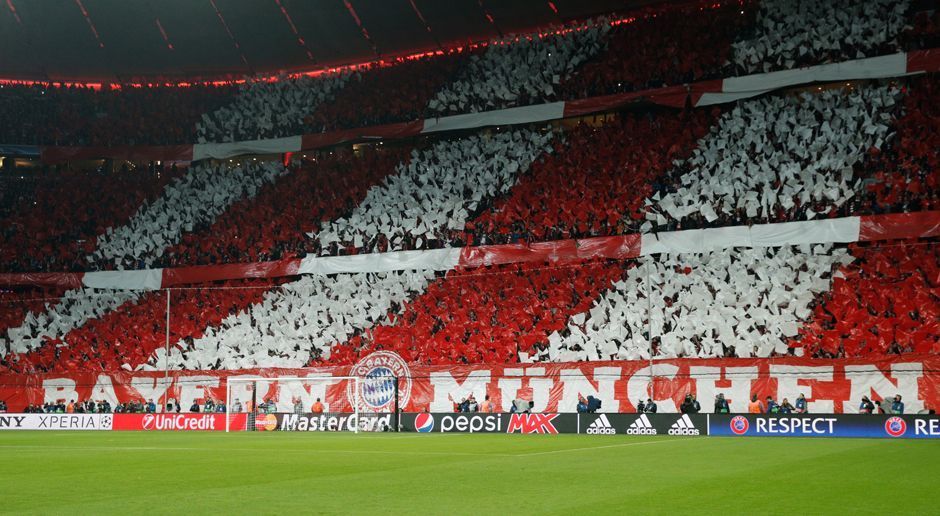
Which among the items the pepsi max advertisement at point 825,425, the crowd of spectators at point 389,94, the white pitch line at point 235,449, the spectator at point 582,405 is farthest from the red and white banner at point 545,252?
the white pitch line at point 235,449

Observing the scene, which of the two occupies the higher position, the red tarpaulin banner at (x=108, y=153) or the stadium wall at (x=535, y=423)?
the red tarpaulin banner at (x=108, y=153)

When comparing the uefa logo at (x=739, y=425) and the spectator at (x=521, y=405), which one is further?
the spectator at (x=521, y=405)

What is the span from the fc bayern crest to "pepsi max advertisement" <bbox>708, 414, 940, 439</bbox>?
1071 cm

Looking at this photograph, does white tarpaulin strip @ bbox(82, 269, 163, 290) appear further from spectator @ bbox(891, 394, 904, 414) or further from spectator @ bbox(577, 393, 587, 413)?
spectator @ bbox(891, 394, 904, 414)

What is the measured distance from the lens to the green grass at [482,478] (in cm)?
1030

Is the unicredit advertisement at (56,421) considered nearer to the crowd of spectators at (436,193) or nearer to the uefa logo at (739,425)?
the crowd of spectators at (436,193)

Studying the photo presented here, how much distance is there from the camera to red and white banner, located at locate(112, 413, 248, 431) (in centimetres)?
3275

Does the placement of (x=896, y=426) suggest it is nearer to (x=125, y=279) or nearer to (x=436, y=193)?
(x=436, y=193)

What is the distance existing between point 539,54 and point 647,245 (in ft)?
42.7

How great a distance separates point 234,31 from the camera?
48688 mm

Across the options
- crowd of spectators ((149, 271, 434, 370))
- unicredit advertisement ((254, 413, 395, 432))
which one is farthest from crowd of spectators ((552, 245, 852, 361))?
crowd of spectators ((149, 271, 434, 370))

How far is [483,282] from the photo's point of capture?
35219 mm

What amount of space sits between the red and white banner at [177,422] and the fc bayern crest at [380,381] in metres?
3.74

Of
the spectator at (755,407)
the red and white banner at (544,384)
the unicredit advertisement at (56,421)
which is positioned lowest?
the unicredit advertisement at (56,421)
